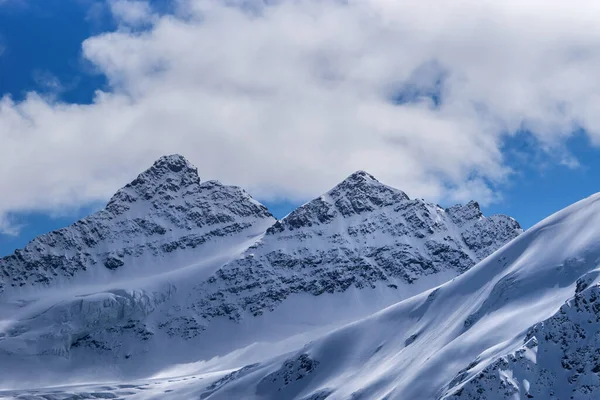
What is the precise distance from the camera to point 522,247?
181125 mm

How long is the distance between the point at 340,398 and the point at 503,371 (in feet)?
169

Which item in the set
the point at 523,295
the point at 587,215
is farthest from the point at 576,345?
the point at 587,215

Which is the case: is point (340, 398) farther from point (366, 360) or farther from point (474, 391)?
point (474, 391)

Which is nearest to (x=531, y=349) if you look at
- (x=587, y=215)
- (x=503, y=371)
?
(x=503, y=371)

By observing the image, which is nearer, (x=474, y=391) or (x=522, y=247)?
(x=474, y=391)

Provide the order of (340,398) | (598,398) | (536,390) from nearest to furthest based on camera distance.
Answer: (598,398) < (536,390) < (340,398)

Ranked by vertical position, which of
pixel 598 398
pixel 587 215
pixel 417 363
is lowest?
pixel 598 398

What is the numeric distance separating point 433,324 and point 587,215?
37294 mm

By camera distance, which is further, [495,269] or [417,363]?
[495,269]

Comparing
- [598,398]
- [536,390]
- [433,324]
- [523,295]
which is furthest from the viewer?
[433,324]

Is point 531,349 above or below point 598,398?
above

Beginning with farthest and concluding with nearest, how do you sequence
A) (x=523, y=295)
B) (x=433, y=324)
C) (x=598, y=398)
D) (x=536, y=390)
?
(x=433, y=324), (x=523, y=295), (x=536, y=390), (x=598, y=398)

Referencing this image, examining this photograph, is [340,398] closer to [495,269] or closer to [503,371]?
[495,269]

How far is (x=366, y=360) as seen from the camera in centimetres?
19625
